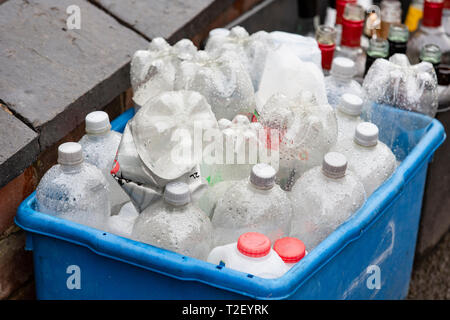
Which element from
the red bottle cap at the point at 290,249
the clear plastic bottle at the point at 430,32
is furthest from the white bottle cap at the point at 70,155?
the clear plastic bottle at the point at 430,32

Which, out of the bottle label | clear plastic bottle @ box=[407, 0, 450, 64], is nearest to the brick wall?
clear plastic bottle @ box=[407, 0, 450, 64]

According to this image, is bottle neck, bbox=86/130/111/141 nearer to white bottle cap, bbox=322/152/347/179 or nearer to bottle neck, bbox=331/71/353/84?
white bottle cap, bbox=322/152/347/179

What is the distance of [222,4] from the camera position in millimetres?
2436

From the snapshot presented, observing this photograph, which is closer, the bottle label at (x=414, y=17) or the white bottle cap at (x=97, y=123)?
the white bottle cap at (x=97, y=123)

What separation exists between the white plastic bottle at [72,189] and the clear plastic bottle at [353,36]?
98 centimetres

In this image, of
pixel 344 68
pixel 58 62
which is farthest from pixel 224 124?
pixel 58 62

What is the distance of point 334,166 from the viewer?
59.5 inches

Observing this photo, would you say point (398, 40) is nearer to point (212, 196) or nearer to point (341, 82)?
point (341, 82)

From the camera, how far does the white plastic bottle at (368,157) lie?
1.65 m

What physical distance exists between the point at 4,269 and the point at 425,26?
164 centimetres

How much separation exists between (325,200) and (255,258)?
0.24 metres

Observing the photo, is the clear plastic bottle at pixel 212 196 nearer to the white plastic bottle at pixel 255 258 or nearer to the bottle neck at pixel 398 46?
the white plastic bottle at pixel 255 258
